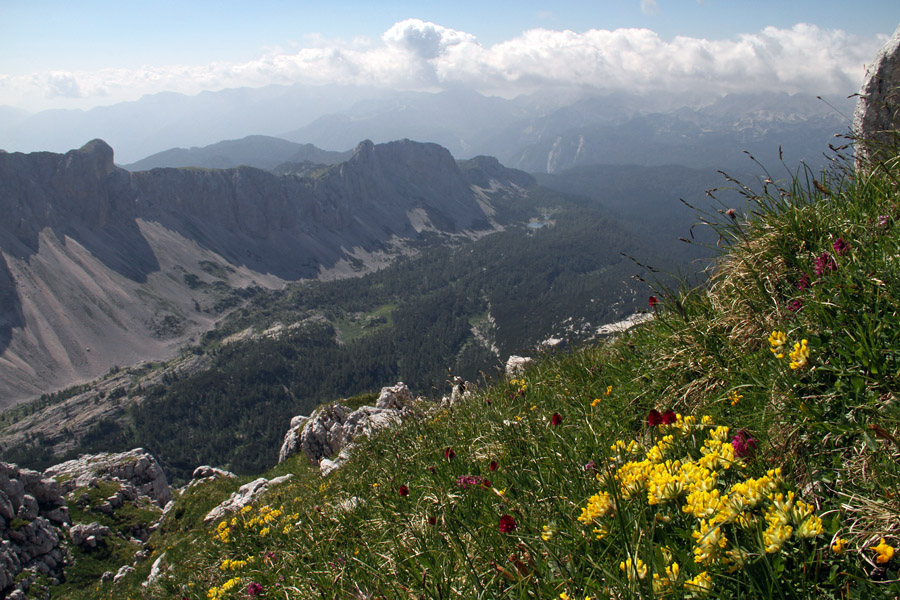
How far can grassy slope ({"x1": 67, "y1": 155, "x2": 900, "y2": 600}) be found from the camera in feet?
6.91

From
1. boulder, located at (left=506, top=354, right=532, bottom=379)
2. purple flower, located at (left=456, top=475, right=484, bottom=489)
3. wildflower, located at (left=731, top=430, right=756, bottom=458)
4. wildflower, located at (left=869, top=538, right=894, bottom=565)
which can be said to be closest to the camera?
wildflower, located at (left=869, top=538, right=894, bottom=565)

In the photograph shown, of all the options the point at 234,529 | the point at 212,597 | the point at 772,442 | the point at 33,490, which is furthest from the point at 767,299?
the point at 33,490

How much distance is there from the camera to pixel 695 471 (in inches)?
91.7

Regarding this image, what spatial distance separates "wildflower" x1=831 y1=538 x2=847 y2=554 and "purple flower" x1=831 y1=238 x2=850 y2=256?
2.78 metres

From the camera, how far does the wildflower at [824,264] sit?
374 cm

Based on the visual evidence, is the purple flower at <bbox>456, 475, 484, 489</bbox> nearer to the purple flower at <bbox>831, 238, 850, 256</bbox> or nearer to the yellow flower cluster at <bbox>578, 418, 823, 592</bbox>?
the yellow flower cluster at <bbox>578, 418, 823, 592</bbox>

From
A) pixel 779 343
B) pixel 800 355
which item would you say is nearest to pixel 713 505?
pixel 800 355

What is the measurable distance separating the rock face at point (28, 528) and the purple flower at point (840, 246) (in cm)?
3758

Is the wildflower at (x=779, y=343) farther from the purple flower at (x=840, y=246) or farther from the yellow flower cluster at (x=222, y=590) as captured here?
the yellow flower cluster at (x=222, y=590)

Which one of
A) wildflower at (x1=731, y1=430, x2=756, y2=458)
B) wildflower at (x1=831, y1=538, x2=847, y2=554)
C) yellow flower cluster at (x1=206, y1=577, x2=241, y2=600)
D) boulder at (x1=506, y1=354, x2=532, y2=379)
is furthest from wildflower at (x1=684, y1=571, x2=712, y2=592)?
boulder at (x1=506, y1=354, x2=532, y2=379)

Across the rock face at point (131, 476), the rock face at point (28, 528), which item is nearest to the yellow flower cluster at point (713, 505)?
the rock face at point (28, 528)

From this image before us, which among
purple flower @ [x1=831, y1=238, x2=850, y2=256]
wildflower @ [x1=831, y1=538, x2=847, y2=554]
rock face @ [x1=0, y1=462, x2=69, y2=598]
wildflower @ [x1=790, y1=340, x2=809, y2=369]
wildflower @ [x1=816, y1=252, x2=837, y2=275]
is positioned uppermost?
purple flower @ [x1=831, y1=238, x2=850, y2=256]

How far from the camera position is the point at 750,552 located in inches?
81.4

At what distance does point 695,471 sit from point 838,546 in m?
0.59
